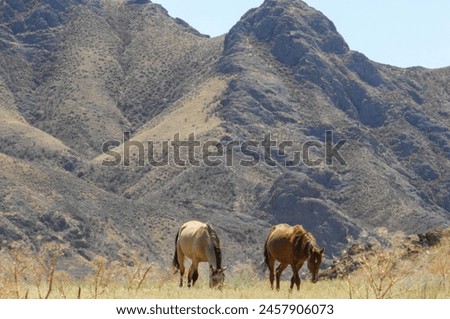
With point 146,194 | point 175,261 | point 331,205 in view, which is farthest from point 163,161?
point 175,261

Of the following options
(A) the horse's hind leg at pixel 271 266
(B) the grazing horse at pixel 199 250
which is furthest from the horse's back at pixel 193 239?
(A) the horse's hind leg at pixel 271 266

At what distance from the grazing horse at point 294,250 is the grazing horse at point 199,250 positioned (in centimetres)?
115

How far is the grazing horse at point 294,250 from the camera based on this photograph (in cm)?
1830

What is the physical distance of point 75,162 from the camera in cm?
18725

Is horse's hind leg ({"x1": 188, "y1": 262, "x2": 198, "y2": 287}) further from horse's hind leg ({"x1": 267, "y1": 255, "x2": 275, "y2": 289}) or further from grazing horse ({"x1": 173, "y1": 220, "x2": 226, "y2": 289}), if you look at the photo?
horse's hind leg ({"x1": 267, "y1": 255, "x2": 275, "y2": 289})

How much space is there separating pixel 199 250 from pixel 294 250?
3.00 meters

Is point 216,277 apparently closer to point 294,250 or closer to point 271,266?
point 271,266

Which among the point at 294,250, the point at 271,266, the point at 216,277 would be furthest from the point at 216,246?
the point at 294,250

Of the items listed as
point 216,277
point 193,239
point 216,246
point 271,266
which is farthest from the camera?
point 193,239

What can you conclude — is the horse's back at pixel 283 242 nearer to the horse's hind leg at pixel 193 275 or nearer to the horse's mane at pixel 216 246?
the horse's mane at pixel 216 246

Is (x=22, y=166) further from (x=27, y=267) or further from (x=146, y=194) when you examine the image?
(x=27, y=267)

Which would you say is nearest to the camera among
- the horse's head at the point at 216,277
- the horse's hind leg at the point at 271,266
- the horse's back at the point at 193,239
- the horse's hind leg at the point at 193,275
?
the horse's head at the point at 216,277

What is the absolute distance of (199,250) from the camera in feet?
68.6

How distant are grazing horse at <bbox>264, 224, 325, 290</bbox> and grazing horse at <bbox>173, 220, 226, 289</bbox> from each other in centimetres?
115
